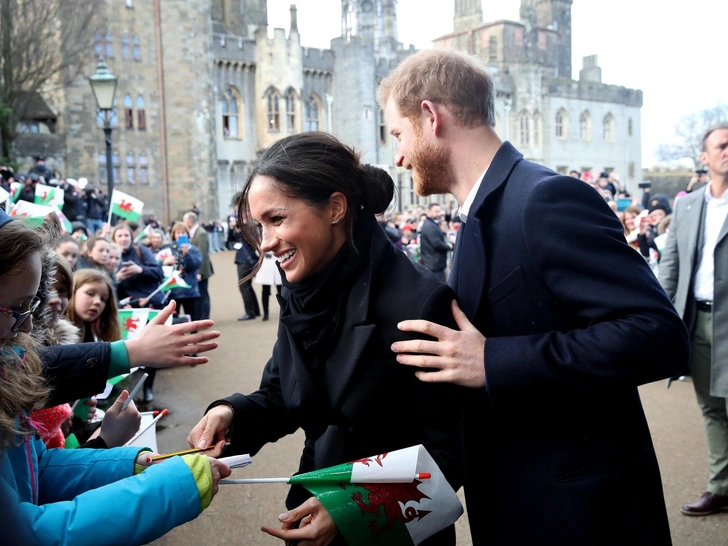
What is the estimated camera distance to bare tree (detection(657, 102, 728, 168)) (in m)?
66.1

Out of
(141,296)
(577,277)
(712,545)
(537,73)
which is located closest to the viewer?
(577,277)

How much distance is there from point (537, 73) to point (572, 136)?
19.0 ft

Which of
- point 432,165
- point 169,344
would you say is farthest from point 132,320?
point 432,165

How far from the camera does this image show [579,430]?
5.96 ft

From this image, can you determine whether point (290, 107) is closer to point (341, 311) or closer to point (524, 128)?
point (524, 128)

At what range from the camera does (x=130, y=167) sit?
32.9 m

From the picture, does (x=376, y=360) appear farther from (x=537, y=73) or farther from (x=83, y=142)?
(x=537, y=73)

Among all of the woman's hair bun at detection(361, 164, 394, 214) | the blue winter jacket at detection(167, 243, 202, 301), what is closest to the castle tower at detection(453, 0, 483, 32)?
the blue winter jacket at detection(167, 243, 202, 301)

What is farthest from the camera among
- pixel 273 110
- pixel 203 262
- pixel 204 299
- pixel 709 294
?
pixel 273 110

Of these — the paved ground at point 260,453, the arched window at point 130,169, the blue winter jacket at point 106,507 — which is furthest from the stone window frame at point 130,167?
the blue winter jacket at point 106,507

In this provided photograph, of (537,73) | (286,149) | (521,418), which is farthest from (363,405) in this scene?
(537,73)

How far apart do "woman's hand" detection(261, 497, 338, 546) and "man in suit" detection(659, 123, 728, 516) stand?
3.08m

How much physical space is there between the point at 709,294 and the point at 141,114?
3246 cm

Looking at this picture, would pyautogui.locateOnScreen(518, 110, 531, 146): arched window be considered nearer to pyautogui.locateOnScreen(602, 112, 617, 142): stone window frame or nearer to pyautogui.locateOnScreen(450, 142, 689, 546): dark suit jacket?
pyautogui.locateOnScreen(602, 112, 617, 142): stone window frame
